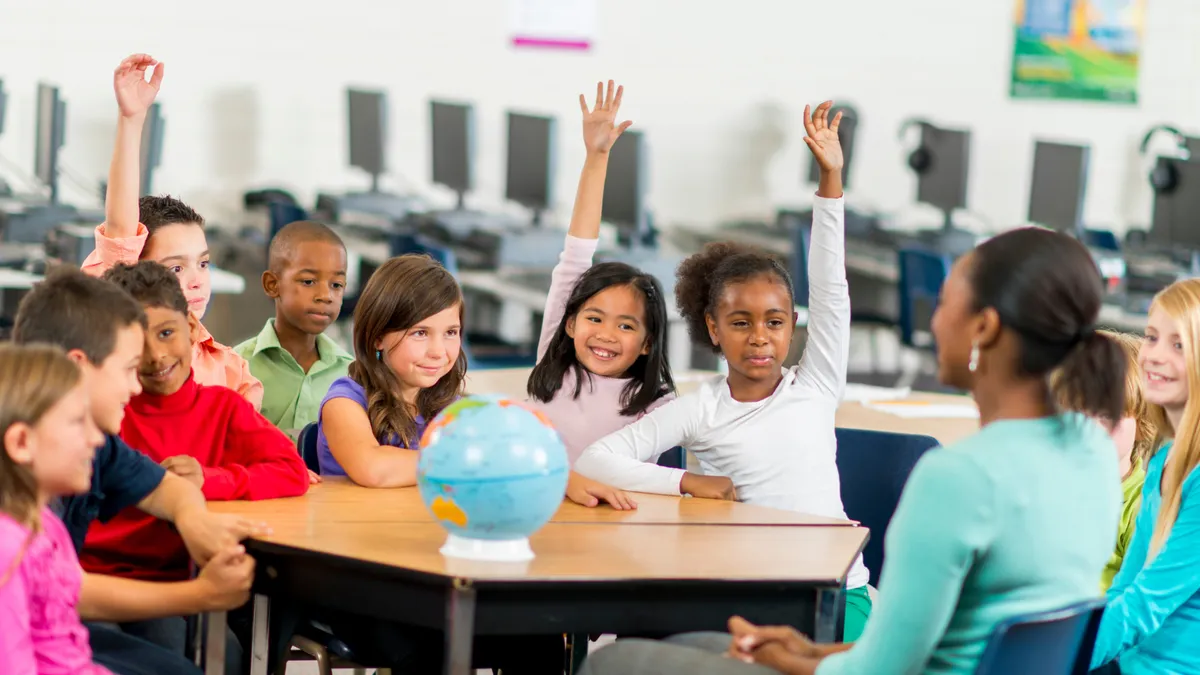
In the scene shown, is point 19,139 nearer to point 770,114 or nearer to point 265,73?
point 265,73

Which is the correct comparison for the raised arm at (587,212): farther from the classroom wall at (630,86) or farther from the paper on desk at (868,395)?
Answer: the classroom wall at (630,86)

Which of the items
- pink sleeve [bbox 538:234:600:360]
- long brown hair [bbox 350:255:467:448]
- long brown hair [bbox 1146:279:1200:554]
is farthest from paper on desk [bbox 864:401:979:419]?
long brown hair [bbox 350:255:467:448]

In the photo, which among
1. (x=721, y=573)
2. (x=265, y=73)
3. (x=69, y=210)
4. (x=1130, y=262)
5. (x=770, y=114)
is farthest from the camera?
(x=770, y=114)

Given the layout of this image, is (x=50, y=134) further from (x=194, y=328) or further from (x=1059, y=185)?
(x=1059, y=185)

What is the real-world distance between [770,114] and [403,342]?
5.35m

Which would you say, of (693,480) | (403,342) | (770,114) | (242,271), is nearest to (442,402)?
(403,342)

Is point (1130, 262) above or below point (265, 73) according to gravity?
below

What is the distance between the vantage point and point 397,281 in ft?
Answer: 7.97

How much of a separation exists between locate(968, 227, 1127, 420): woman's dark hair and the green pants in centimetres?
88

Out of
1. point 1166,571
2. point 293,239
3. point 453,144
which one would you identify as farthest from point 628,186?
point 1166,571

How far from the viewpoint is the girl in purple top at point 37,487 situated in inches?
62.1

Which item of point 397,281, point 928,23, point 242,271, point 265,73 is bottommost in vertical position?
point 242,271

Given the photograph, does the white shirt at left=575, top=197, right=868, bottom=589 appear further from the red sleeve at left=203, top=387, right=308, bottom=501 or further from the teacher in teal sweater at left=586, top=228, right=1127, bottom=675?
the teacher in teal sweater at left=586, top=228, right=1127, bottom=675

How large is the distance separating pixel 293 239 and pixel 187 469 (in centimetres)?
100
